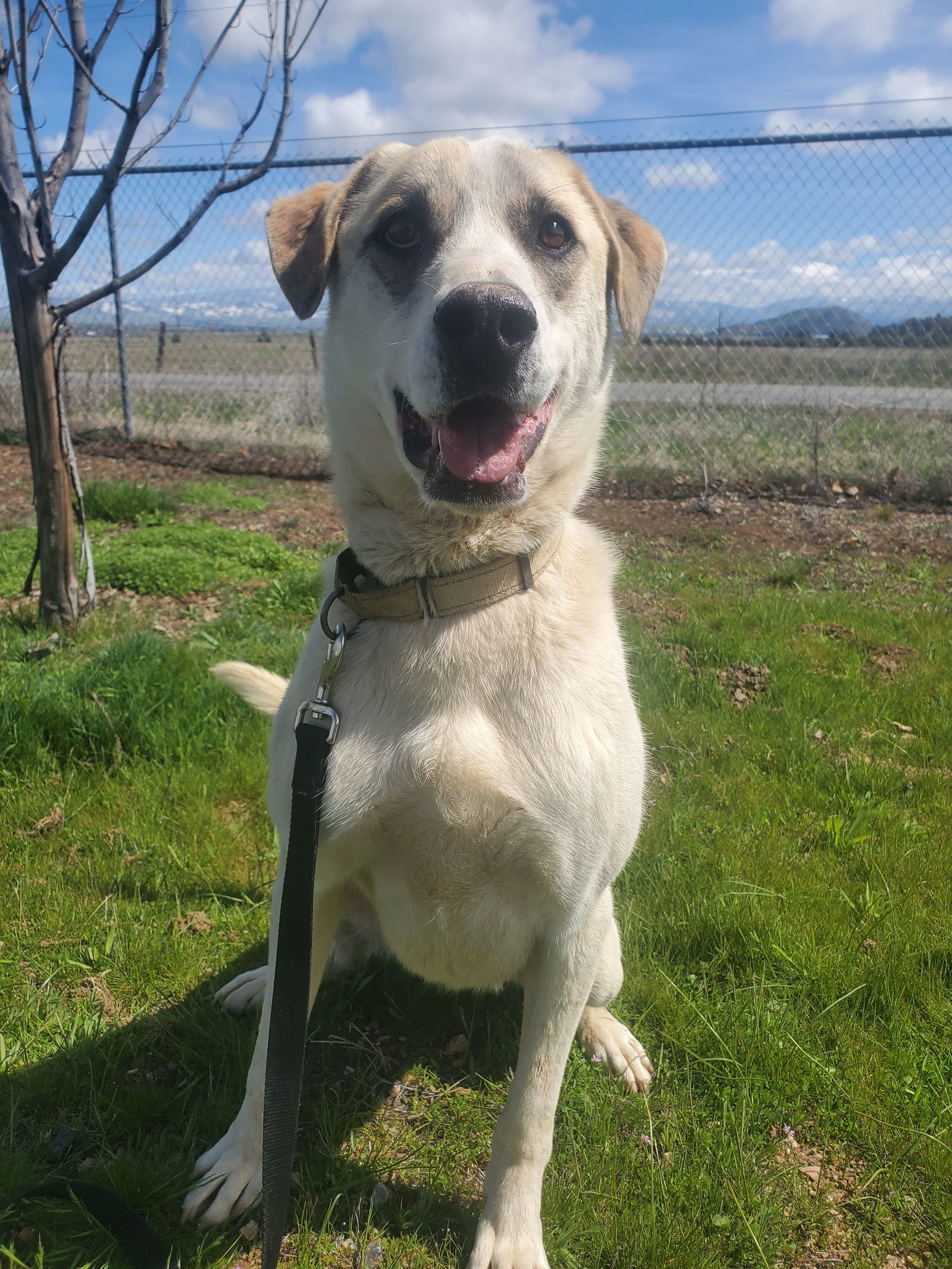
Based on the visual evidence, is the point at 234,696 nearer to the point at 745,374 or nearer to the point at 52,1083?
the point at 52,1083

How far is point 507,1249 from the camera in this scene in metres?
1.65

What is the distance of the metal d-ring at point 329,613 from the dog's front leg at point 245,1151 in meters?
0.54

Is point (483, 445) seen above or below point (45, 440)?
above

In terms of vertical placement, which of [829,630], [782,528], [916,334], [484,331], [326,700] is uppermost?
[916,334]

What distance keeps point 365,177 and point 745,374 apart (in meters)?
6.82

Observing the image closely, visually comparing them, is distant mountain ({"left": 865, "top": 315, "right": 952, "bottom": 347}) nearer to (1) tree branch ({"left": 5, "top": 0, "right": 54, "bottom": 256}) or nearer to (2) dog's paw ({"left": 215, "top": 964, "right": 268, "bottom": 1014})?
(1) tree branch ({"left": 5, "top": 0, "right": 54, "bottom": 256})

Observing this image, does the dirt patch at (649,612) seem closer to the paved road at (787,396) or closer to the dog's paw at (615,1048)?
the dog's paw at (615,1048)

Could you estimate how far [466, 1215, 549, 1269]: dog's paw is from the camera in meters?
1.64

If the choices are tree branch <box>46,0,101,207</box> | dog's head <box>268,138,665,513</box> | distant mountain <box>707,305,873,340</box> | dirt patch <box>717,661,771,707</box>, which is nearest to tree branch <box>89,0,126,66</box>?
tree branch <box>46,0,101,207</box>

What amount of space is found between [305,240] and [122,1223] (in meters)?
2.06

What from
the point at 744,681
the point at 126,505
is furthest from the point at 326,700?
the point at 126,505

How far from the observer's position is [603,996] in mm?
2119

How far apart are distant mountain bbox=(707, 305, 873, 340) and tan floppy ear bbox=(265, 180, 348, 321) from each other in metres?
6.67

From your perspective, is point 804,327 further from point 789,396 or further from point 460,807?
point 460,807
